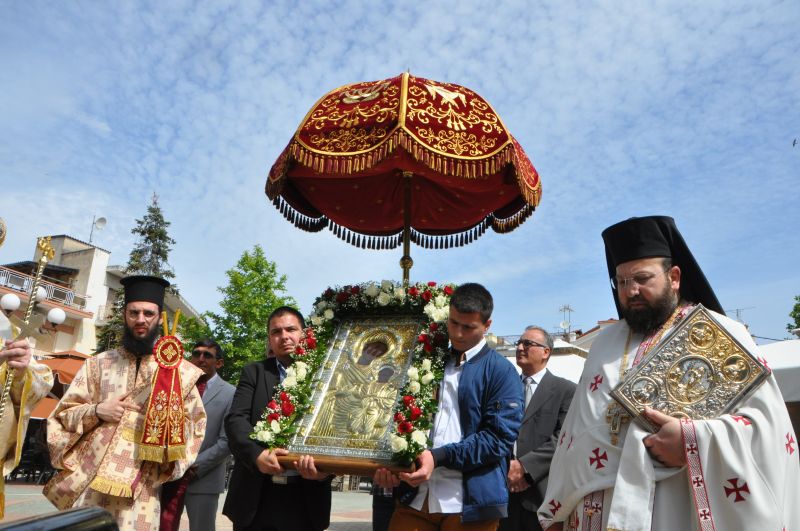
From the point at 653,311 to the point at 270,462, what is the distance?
8.05ft

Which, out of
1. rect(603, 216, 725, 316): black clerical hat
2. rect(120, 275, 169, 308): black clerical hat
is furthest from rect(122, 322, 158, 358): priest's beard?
rect(603, 216, 725, 316): black clerical hat

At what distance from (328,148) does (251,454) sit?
2383 mm

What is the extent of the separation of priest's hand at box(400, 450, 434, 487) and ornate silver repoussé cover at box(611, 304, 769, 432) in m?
1.15

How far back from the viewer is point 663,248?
332 centimetres

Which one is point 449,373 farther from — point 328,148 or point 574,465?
point 328,148

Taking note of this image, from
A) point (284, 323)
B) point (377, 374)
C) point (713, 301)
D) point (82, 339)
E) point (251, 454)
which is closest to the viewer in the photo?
point (713, 301)

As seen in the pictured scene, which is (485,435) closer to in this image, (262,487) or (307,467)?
(307,467)

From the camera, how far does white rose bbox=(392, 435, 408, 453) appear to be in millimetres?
3561

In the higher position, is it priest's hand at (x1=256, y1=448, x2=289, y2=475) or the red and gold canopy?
the red and gold canopy

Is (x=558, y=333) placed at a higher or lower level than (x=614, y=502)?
higher

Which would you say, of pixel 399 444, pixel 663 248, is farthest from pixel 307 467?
pixel 663 248

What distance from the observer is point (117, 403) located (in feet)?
14.3

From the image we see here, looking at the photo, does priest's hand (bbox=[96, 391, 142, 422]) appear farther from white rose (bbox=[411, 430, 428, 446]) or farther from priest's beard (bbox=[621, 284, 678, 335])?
priest's beard (bbox=[621, 284, 678, 335])

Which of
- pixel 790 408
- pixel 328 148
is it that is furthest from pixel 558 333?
pixel 328 148
